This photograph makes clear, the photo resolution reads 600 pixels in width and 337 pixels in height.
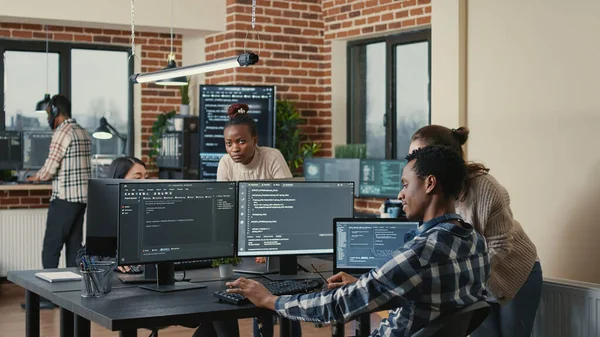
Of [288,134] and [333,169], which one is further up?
[288,134]

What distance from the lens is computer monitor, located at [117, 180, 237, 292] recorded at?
365 centimetres

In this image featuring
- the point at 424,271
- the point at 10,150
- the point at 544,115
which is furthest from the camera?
the point at 10,150

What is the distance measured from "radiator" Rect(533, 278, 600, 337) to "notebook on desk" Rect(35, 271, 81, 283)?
7.37 ft

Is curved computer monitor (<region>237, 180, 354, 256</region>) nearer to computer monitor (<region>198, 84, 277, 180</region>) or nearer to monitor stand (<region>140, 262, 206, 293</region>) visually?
monitor stand (<region>140, 262, 206, 293</region>)

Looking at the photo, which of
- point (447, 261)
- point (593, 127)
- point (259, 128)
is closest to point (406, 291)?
point (447, 261)

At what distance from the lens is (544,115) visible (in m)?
4.68

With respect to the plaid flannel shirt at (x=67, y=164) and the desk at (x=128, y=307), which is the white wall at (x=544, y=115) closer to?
the desk at (x=128, y=307)

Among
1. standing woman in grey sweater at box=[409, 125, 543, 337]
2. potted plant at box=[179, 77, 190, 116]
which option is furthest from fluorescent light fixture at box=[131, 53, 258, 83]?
potted plant at box=[179, 77, 190, 116]

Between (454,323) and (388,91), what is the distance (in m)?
5.24

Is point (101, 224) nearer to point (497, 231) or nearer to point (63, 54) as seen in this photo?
point (497, 231)

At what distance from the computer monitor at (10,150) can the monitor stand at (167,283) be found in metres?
4.42

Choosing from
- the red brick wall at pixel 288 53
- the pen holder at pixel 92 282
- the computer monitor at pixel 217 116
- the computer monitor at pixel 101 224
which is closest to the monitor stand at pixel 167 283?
the pen holder at pixel 92 282

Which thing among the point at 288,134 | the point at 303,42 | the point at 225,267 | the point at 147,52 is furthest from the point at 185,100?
the point at 225,267

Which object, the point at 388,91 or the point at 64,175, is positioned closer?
the point at 64,175
